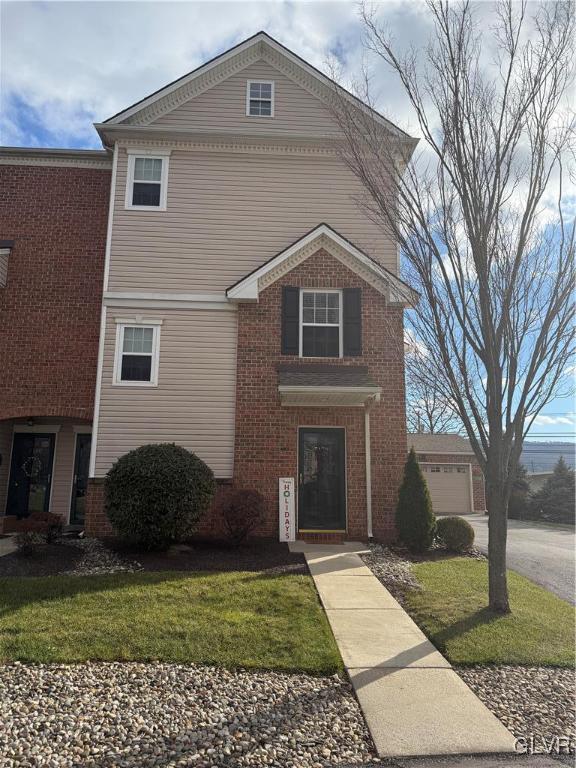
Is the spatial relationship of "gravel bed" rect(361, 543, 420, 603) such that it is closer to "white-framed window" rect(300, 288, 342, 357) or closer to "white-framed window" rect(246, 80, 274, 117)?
"white-framed window" rect(300, 288, 342, 357)

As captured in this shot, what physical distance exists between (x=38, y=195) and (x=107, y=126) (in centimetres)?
241

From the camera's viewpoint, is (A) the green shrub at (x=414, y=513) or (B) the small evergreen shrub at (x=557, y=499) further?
(B) the small evergreen shrub at (x=557, y=499)

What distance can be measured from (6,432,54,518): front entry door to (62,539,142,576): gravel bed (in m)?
3.70

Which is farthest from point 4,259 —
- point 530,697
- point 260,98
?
point 530,697

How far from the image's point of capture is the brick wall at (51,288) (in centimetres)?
1184

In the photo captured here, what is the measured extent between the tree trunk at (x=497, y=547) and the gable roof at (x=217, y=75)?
10.3 metres

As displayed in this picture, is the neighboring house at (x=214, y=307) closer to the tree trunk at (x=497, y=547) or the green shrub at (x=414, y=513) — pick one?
the green shrub at (x=414, y=513)

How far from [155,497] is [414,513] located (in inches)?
190

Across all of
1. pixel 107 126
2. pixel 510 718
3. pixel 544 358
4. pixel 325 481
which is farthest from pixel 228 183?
pixel 510 718

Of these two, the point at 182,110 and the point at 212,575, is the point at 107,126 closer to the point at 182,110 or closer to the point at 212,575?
the point at 182,110

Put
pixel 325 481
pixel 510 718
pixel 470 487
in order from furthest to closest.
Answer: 1. pixel 470 487
2. pixel 325 481
3. pixel 510 718

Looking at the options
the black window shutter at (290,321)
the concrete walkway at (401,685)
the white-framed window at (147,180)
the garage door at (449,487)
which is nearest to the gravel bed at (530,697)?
the concrete walkway at (401,685)

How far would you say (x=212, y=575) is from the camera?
7.44 meters

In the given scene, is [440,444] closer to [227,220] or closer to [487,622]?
[227,220]
